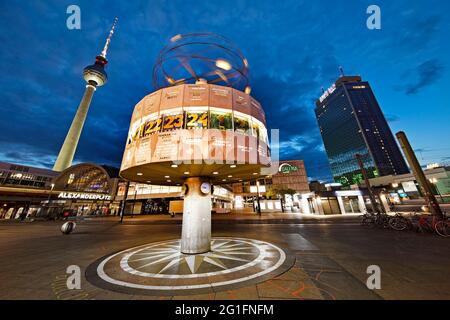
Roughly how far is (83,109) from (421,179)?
107871 mm

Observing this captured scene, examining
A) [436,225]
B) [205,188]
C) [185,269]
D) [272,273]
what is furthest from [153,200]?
[436,225]

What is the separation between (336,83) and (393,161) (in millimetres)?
74937

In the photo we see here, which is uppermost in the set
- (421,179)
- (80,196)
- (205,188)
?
(80,196)

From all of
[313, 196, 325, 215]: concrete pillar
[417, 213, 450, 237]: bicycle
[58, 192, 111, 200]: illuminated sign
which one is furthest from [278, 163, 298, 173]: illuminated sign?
[58, 192, 111, 200]: illuminated sign

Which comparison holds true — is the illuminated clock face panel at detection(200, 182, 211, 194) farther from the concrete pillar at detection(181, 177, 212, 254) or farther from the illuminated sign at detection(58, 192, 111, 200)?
the illuminated sign at detection(58, 192, 111, 200)

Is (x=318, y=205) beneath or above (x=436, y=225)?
above

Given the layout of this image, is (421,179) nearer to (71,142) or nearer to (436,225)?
(436,225)

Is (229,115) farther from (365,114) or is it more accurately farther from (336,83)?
(336,83)

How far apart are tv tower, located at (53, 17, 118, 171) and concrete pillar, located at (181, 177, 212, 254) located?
87845mm

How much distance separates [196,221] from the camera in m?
9.86

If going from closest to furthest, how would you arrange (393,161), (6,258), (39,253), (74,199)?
(6,258), (39,253), (74,199), (393,161)

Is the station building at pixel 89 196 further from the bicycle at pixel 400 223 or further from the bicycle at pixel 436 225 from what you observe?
the bicycle at pixel 436 225
